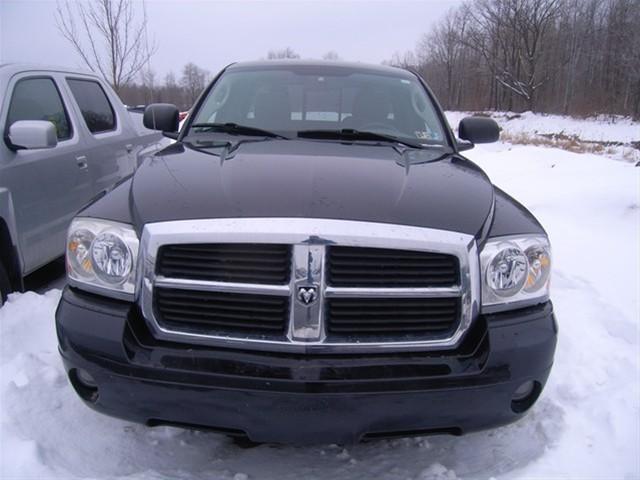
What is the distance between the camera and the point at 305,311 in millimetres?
1847

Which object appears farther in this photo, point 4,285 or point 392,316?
point 4,285

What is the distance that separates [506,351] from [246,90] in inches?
96.7

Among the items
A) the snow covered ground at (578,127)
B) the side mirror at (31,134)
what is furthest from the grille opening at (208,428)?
the snow covered ground at (578,127)

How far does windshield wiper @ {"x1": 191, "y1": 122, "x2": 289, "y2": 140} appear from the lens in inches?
118

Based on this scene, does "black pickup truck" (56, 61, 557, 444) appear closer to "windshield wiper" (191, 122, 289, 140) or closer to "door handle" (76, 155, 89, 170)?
"windshield wiper" (191, 122, 289, 140)

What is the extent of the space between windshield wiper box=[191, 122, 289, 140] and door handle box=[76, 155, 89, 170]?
4.72ft

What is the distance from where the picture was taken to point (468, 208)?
2111 mm

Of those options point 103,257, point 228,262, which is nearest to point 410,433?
point 228,262

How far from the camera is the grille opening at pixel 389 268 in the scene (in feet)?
6.09

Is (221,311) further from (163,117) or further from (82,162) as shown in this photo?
(82,162)

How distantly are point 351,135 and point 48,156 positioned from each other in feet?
7.50

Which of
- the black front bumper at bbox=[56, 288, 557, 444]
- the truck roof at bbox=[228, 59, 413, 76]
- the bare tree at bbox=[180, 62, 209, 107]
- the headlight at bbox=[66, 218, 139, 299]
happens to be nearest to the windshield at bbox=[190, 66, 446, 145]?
the truck roof at bbox=[228, 59, 413, 76]

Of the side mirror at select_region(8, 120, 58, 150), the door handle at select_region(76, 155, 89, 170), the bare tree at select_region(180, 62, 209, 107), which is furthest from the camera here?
the bare tree at select_region(180, 62, 209, 107)

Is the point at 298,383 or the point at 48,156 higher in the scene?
the point at 48,156
